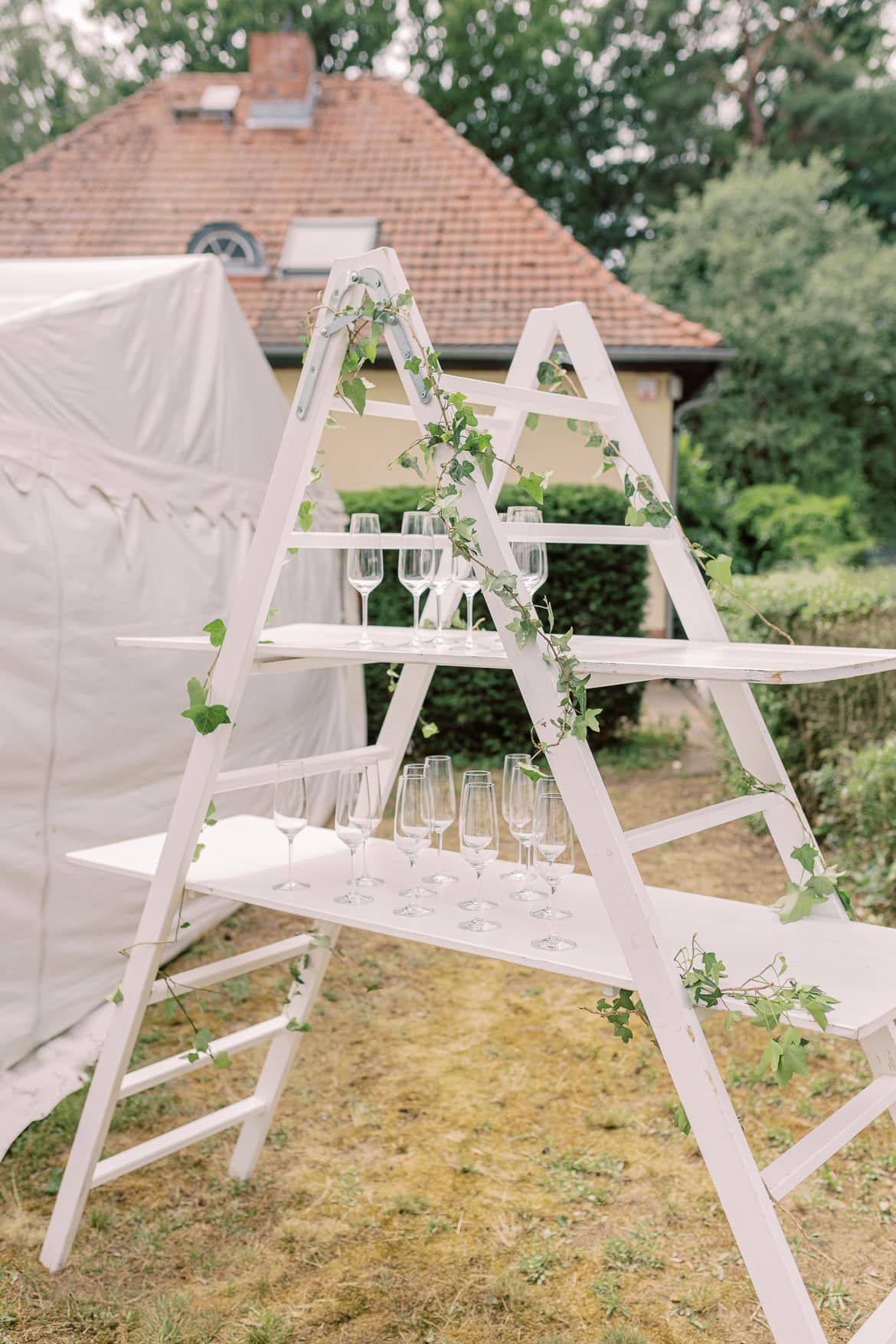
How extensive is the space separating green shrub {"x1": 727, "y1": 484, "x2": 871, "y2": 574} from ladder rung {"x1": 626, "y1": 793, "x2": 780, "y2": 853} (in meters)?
13.6

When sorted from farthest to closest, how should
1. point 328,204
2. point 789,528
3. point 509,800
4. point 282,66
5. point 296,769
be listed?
1. point 789,528
2. point 282,66
3. point 328,204
4. point 296,769
5. point 509,800

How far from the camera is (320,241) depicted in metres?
11.0

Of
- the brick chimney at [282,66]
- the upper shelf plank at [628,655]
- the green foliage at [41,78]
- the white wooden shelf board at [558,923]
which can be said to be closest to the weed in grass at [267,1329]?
the white wooden shelf board at [558,923]

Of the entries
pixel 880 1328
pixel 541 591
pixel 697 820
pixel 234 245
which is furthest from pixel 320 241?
pixel 880 1328

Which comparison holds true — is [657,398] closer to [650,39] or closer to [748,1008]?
[748,1008]

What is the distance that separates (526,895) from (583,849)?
1.84 ft

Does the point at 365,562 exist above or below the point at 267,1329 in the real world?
above

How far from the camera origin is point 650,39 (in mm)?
21344

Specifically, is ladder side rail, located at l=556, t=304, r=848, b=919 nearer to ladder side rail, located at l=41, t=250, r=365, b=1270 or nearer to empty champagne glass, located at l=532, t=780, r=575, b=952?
empty champagne glass, located at l=532, t=780, r=575, b=952

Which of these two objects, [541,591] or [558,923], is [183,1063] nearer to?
[558,923]

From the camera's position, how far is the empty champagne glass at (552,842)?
6.23ft

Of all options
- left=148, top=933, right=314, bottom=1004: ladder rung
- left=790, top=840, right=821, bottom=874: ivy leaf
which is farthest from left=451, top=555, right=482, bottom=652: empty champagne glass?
left=148, top=933, right=314, bottom=1004: ladder rung

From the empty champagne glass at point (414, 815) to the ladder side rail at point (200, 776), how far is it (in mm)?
356

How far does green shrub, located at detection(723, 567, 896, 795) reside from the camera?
5.19 metres
